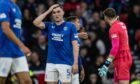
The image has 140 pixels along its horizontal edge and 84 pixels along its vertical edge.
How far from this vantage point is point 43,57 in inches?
654

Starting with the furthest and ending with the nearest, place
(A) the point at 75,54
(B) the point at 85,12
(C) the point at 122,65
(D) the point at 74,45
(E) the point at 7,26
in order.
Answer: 1. (B) the point at 85,12
2. (C) the point at 122,65
3. (D) the point at 74,45
4. (A) the point at 75,54
5. (E) the point at 7,26

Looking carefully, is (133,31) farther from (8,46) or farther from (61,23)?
(8,46)

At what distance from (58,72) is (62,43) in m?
0.56

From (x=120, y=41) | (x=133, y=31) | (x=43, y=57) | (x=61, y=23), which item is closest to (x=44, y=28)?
(x=61, y=23)

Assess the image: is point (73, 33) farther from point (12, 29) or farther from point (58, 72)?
point (12, 29)

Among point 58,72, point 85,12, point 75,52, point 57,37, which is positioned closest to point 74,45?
point 75,52

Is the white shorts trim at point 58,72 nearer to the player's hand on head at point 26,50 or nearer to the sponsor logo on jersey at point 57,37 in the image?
the sponsor logo on jersey at point 57,37

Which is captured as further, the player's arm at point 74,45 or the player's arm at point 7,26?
the player's arm at point 74,45

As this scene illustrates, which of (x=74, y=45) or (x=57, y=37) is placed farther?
(x=57, y=37)

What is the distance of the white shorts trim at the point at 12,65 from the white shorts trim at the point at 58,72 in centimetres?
171

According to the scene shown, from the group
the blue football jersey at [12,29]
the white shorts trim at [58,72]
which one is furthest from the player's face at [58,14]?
the blue football jersey at [12,29]

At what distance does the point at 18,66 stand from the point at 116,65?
2.75m

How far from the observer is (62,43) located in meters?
11.5

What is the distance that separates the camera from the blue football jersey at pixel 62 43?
11477 mm
